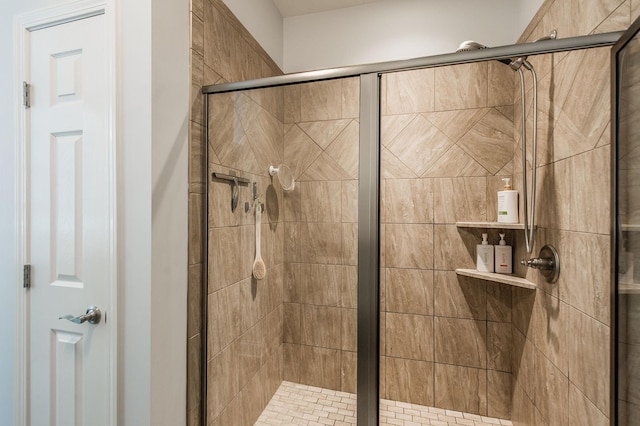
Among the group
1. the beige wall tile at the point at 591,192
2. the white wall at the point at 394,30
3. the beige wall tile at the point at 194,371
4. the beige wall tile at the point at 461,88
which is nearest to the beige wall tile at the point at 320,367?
the beige wall tile at the point at 194,371

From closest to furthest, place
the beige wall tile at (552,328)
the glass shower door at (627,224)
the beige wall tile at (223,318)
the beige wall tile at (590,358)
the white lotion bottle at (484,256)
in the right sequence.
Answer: the glass shower door at (627,224)
the beige wall tile at (590,358)
the beige wall tile at (552,328)
the beige wall tile at (223,318)
the white lotion bottle at (484,256)

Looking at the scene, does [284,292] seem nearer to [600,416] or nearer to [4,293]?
[600,416]

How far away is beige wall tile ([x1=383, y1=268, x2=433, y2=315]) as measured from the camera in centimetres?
186

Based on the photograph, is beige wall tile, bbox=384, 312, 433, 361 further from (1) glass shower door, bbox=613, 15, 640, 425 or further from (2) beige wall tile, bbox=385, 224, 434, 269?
(1) glass shower door, bbox=613, 15, 640, 425

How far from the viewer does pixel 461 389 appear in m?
1.81

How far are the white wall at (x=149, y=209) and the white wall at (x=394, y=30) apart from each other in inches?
44.1

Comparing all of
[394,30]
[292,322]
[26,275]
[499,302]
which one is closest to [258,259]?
[292,322]

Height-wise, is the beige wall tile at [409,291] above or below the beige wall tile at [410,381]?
above

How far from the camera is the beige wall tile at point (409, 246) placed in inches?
73.1

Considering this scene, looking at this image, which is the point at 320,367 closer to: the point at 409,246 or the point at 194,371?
the point at 194,371

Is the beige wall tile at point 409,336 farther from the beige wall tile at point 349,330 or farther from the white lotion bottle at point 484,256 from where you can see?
the beige wall tile at point 349,330

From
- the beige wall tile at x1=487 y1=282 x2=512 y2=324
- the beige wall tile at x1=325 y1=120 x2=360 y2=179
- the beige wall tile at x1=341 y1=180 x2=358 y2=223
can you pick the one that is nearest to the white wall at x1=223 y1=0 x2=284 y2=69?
the beige wall tile at x1=325 y1=120 x2=360 y2=179

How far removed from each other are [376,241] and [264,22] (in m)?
1.62

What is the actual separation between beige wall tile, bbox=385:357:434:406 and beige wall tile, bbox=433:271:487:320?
364 mm
